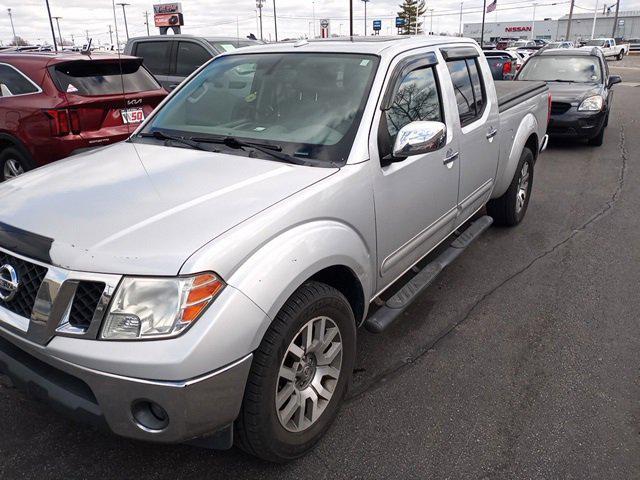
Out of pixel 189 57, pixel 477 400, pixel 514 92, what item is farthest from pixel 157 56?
pixel 477 400

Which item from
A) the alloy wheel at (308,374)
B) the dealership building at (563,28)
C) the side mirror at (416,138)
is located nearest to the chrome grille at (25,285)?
the alloy wheel at (308,374)

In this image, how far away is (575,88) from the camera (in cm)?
Result: 984

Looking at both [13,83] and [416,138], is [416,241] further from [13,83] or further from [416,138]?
[13,83]

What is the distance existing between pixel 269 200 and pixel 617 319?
2.78 metres

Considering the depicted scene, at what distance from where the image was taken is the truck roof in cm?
317

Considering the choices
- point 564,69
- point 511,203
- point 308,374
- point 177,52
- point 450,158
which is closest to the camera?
point 308,374

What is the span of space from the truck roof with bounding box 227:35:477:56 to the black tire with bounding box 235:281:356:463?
155 centimetres

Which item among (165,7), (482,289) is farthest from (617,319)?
(165,7)

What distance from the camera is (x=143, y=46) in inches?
401

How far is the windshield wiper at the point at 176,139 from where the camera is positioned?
2965mm

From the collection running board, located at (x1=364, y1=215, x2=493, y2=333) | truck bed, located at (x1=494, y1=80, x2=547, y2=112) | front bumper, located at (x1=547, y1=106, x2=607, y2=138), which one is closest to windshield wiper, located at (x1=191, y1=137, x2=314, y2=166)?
running board, located at (x1=364, y1=215, x2=493, y2=333)

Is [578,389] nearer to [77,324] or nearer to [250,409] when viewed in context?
[250,409]

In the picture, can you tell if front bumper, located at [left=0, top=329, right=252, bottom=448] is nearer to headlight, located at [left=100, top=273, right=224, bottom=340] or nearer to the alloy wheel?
headlight, located at [left=100, top=273, right=224, bottom=340]

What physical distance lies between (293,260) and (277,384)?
1.67 ft
